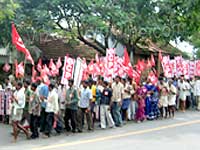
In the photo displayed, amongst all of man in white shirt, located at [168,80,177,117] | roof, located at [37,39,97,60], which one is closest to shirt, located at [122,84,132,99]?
man in white shirt, located at [168,80,177,117]

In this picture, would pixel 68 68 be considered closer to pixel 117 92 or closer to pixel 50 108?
pixel 117 92

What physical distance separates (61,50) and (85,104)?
12.4m

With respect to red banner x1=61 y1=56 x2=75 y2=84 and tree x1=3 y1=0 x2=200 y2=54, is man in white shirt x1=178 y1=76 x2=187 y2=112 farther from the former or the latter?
red banner x1=61 y1=56 x2=75 y2=84

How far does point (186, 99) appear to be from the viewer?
20391 mm

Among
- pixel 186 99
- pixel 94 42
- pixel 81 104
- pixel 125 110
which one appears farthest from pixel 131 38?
pixel 81 104

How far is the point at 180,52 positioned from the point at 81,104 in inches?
711

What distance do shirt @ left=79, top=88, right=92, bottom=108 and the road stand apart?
2.84 feet

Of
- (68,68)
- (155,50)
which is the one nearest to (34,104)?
(68,68)

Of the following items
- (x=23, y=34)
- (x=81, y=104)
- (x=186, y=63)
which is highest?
(x=23, y=34)

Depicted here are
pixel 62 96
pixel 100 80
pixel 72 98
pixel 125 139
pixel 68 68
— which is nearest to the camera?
pixel 125 139

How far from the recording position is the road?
1048 cm

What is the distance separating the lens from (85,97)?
13109mm

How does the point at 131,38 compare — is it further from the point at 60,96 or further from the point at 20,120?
the point at 20,120

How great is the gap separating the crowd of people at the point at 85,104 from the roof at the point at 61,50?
8.11m
